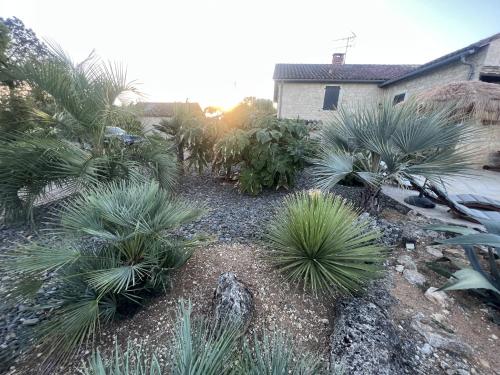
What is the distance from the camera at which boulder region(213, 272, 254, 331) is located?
5.36ft

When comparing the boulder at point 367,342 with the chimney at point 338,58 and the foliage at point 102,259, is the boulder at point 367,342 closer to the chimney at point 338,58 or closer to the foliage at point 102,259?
the foliage at point 102,259

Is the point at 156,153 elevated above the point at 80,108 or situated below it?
below

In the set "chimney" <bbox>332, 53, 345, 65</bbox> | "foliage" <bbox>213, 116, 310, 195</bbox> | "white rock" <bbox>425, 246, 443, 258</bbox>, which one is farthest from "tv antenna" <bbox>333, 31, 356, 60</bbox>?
"white rock" <bbox>425, 246, 443, 258</bbox>

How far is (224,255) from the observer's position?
98.8 inches

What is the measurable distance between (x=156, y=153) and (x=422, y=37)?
8359 millimetres

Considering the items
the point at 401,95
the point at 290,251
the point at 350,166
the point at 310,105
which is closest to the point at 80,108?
the point at 290,251

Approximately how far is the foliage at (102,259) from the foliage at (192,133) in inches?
117

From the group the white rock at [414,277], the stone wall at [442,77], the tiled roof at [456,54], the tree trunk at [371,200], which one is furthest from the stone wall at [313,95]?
the white rock at [414,277]

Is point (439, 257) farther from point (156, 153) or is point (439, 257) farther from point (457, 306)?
point (156, 153)

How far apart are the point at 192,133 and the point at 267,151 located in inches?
66.8

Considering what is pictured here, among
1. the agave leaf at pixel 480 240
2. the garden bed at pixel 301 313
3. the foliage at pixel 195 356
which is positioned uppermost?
the agave leaf at pixel 480 240

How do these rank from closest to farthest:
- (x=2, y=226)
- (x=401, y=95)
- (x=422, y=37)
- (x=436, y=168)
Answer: (x=436, y=168)
(x=2, y=226)
(x=422, y=37)
(x=401, y=95)

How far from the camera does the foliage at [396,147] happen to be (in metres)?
2.79

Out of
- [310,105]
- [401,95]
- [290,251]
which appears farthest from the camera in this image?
[310,105]
